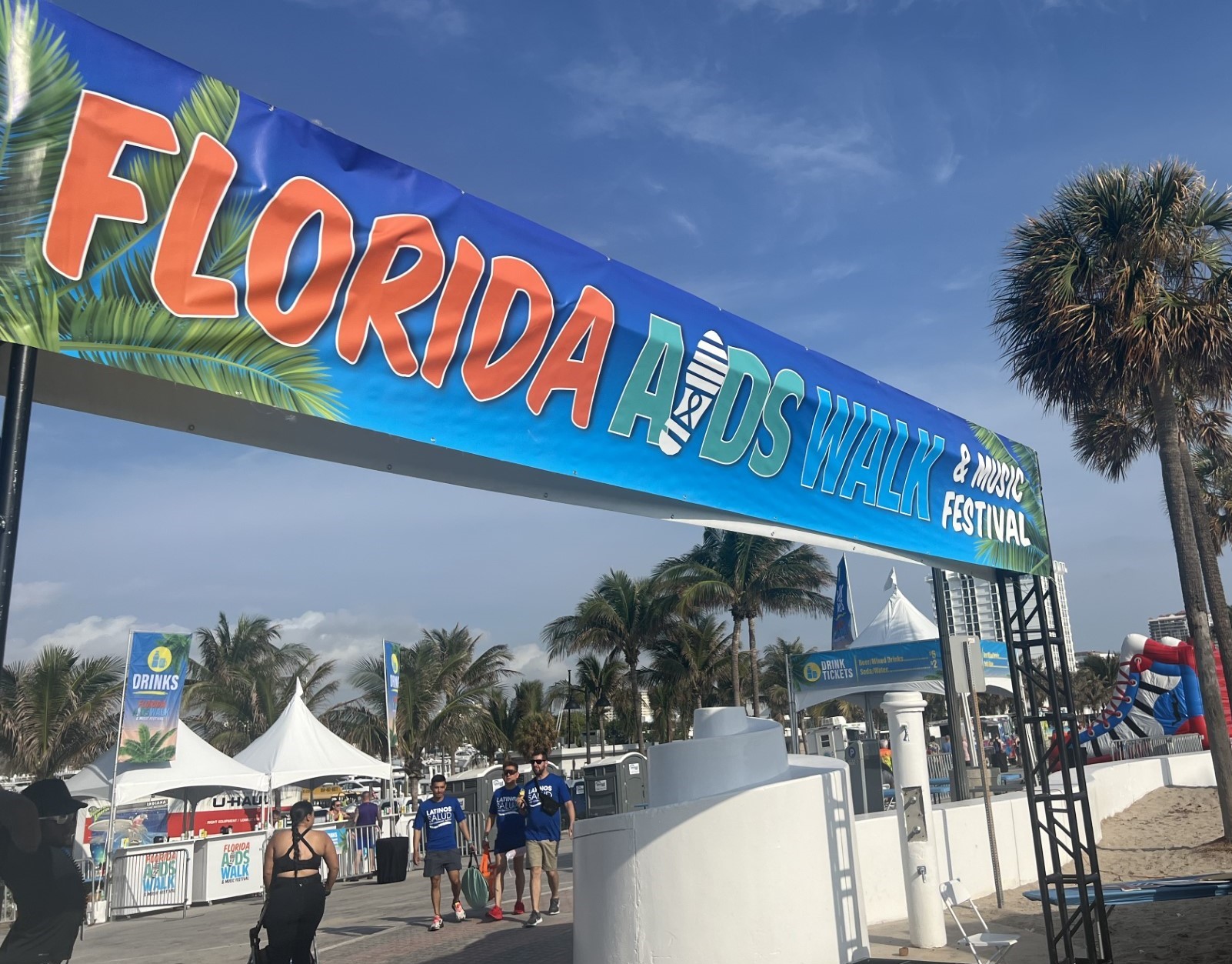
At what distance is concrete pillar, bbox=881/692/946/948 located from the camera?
9250 millimetres

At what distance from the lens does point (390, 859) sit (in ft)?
62.7

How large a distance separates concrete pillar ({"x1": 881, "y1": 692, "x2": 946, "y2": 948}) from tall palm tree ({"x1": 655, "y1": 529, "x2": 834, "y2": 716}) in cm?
2846

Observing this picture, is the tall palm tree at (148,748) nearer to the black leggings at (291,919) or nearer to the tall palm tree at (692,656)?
the black leggings at (291,919)

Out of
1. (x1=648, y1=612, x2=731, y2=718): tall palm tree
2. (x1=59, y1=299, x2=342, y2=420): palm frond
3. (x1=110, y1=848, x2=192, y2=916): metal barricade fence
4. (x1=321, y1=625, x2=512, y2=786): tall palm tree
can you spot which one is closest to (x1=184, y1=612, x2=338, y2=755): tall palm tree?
(x1=321, y1=625, x2=512, y2=786): tall palm tree

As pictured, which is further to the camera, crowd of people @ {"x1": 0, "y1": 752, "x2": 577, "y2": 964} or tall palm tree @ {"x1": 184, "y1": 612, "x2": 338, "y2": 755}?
tall palm tree @ {"x1": 184, "y1": 612, "x2": 338, "y2": 755}

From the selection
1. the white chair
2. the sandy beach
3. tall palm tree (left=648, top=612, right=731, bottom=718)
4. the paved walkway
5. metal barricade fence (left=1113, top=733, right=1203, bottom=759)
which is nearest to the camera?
the white chair

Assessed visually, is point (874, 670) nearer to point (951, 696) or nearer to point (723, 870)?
point (951, 696)

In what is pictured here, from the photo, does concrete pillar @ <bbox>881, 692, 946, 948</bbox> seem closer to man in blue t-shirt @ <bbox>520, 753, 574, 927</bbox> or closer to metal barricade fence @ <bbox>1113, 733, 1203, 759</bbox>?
man in blue t-shirt @ <bbox>520, 753, 574, 927</bbox>

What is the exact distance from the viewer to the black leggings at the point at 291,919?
6773 mm

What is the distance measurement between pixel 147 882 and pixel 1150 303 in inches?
742

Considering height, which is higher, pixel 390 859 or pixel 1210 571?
pixel 1210 571

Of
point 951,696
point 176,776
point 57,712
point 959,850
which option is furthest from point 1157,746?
point 57,712

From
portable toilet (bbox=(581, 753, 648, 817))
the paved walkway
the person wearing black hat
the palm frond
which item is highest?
the palm frond

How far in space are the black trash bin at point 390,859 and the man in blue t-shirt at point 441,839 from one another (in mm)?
6709
